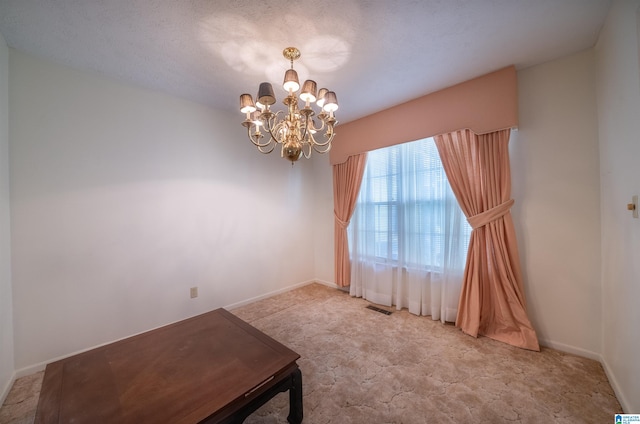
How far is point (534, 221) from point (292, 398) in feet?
8.02

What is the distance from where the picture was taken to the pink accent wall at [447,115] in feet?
6.66

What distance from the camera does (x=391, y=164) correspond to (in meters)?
2.88

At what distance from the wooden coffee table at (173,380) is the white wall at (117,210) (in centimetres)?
99

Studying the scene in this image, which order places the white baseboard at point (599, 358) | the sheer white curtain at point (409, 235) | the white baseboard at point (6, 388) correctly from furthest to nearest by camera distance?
the sheer white curtain at point (409, 235) < the white baseboard at point (6, 388) < the white baseboard at point (599, 358)

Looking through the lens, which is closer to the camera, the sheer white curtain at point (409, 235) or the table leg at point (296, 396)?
the table leg at point (296, 396)

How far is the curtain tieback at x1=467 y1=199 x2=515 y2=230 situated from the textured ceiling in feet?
4.16

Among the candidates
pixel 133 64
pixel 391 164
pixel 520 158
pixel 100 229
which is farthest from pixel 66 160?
pixel 520 158

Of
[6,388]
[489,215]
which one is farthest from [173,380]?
[489,215]

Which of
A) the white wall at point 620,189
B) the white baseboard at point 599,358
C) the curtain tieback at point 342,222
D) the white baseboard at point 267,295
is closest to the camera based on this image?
the white wall at point 620,189

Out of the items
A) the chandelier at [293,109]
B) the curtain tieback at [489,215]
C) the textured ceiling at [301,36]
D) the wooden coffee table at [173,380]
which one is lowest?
the wooden coffee table at [173,380]

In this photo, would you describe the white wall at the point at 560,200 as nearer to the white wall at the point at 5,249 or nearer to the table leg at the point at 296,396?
the table leg at the point at 296,396

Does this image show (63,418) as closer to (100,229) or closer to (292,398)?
(292,398)

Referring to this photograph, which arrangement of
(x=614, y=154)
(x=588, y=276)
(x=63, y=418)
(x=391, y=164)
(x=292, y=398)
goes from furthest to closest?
A: (x=391, y=164) → (x=588, y=276) → (x=614, y=154) → (x=292, y=398) → (x=63, y=418)

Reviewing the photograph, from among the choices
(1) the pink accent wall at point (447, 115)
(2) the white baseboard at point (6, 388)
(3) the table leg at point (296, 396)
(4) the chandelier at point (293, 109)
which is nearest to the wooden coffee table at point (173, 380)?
(3) the table leg at point (296, 396)
